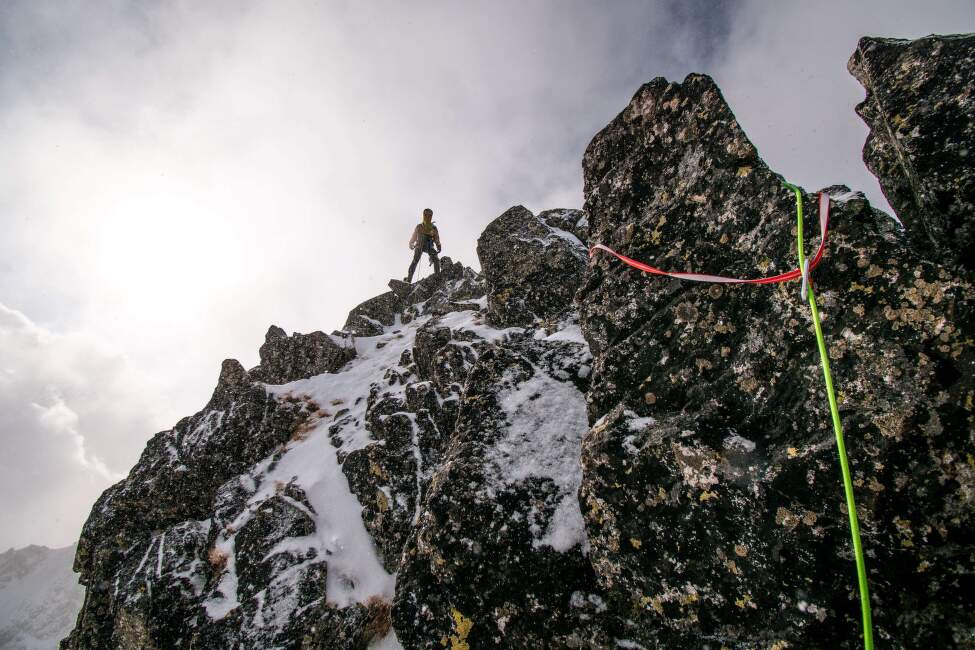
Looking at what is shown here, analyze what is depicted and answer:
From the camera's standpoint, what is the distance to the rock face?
424 cm

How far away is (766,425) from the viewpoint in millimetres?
4543

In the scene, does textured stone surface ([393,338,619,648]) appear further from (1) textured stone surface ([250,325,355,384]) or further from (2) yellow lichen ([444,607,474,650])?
(1) textured stone surface ([250,325,355,384])

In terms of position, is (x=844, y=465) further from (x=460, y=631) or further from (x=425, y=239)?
(x=425, y=239)

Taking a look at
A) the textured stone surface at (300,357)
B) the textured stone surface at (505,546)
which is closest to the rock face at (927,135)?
the textured stone surface at (505,546)

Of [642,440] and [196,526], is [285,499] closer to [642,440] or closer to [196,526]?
[196,526]

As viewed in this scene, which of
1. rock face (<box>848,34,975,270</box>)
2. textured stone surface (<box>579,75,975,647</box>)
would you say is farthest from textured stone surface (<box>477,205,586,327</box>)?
rock face (<box>848,34,975,270</box>)

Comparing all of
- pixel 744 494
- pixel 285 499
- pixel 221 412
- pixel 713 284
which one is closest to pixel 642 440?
pixel 744 494

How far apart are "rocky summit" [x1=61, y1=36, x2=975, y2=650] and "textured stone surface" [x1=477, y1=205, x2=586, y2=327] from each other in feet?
19.6

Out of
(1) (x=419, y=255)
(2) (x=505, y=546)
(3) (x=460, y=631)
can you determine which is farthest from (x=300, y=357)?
(2) (x=505, y=546)

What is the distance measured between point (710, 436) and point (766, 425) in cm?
59

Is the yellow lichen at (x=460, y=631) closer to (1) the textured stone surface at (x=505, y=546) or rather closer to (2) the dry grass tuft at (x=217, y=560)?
(1) the textured stone surface at (x=505, y=546)

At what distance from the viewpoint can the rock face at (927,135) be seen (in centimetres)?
424

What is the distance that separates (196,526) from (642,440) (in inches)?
611

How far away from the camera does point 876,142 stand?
16.5 ft
